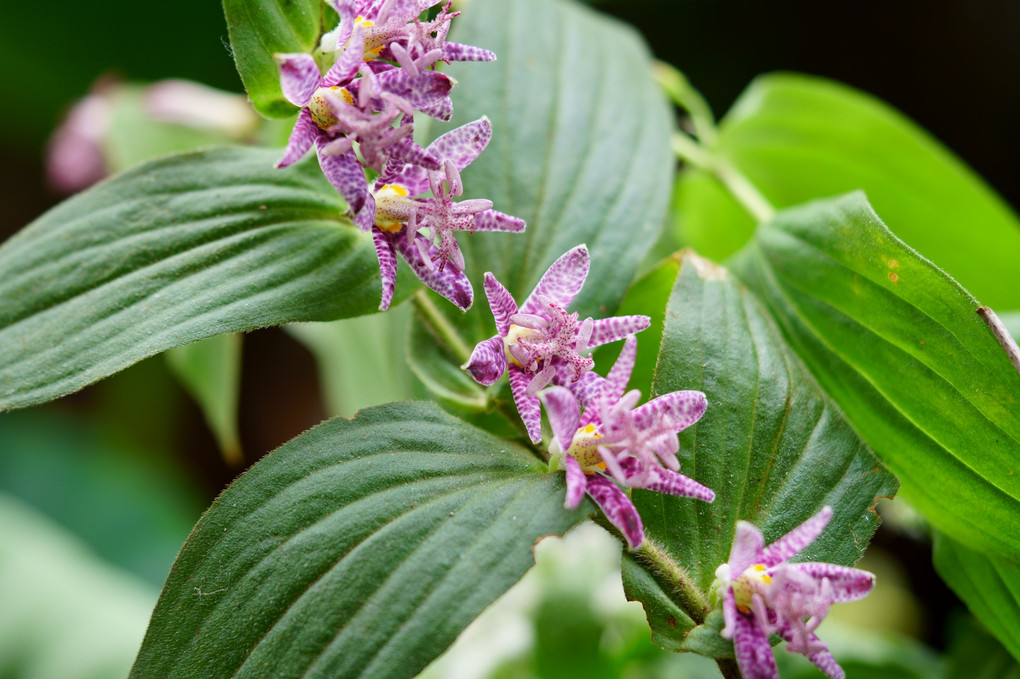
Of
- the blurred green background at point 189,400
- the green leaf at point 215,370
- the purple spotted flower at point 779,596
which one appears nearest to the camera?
the purple spotted flower at point 779,596

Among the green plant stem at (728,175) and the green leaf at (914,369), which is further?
the green plant stem at (728,175)

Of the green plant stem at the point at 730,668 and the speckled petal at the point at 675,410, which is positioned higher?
the speckled petal at the point at 675,410

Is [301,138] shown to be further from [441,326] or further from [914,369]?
[914,369]

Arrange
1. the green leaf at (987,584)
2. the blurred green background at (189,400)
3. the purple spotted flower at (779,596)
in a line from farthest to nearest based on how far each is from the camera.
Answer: the blurred green background at (189,400)
the green leaf at (987,584)
the purple spotted flower at (779,596)

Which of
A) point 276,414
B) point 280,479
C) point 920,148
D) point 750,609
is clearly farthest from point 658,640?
point 276,414

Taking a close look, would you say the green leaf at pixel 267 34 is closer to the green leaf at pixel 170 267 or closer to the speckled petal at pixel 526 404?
the green leaf at pixel 170 267

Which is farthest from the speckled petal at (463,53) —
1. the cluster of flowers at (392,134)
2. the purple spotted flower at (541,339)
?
the purple spotted flower at (541,339)

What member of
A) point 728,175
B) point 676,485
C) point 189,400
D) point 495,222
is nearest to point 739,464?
point 676,485
